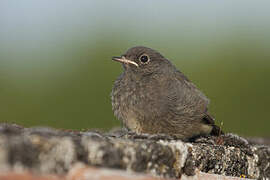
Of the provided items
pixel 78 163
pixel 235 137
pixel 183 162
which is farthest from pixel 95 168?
pixel 235 137

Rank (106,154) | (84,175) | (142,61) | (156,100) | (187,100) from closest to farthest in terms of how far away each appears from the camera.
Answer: (84,175), (106,154), (156,100), (187,100), (142,61)

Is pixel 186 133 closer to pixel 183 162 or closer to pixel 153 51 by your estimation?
pixel 153 51

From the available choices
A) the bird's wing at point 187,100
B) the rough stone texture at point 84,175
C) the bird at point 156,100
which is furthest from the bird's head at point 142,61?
the rough stone texture at point 84,175

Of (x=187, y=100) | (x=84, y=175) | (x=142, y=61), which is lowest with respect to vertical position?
(x=84, y=175)

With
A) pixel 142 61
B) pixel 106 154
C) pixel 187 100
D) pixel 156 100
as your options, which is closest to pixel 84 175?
pixel 106 154

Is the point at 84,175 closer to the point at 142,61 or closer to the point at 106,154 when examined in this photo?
the point at 106,154

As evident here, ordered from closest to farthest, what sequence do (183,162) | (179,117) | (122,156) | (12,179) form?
(12,179)
(122,156)
(183,162)
(179,117)
